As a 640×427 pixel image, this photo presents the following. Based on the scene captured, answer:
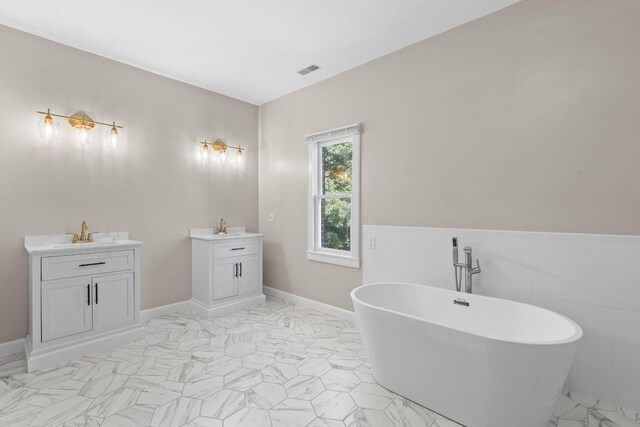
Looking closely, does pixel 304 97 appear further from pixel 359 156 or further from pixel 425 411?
pixel 425 411

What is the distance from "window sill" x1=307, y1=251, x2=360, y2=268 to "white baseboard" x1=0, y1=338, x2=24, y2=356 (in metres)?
2.76

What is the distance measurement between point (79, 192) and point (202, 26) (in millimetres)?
1928

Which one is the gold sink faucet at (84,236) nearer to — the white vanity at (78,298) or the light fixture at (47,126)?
the white vanity at (78,298)

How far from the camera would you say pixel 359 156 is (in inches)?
131

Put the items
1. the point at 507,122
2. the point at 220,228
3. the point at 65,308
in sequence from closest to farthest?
the point at 507,122, the point at 65,308, the point at 220,228

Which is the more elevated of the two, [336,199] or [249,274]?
[336,199]

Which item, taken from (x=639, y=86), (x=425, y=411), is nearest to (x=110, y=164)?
(x=425, y=411)

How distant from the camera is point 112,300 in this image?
2799 mm

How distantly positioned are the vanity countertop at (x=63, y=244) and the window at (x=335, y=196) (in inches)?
76.5

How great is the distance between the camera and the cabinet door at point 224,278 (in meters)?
3.60

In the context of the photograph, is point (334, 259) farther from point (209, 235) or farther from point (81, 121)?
point (81, 121)

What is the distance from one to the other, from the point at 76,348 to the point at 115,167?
5.62ft

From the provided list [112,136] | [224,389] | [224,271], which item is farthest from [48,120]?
[224,389]

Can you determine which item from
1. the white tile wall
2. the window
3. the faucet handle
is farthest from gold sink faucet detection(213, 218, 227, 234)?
the faucet handle
